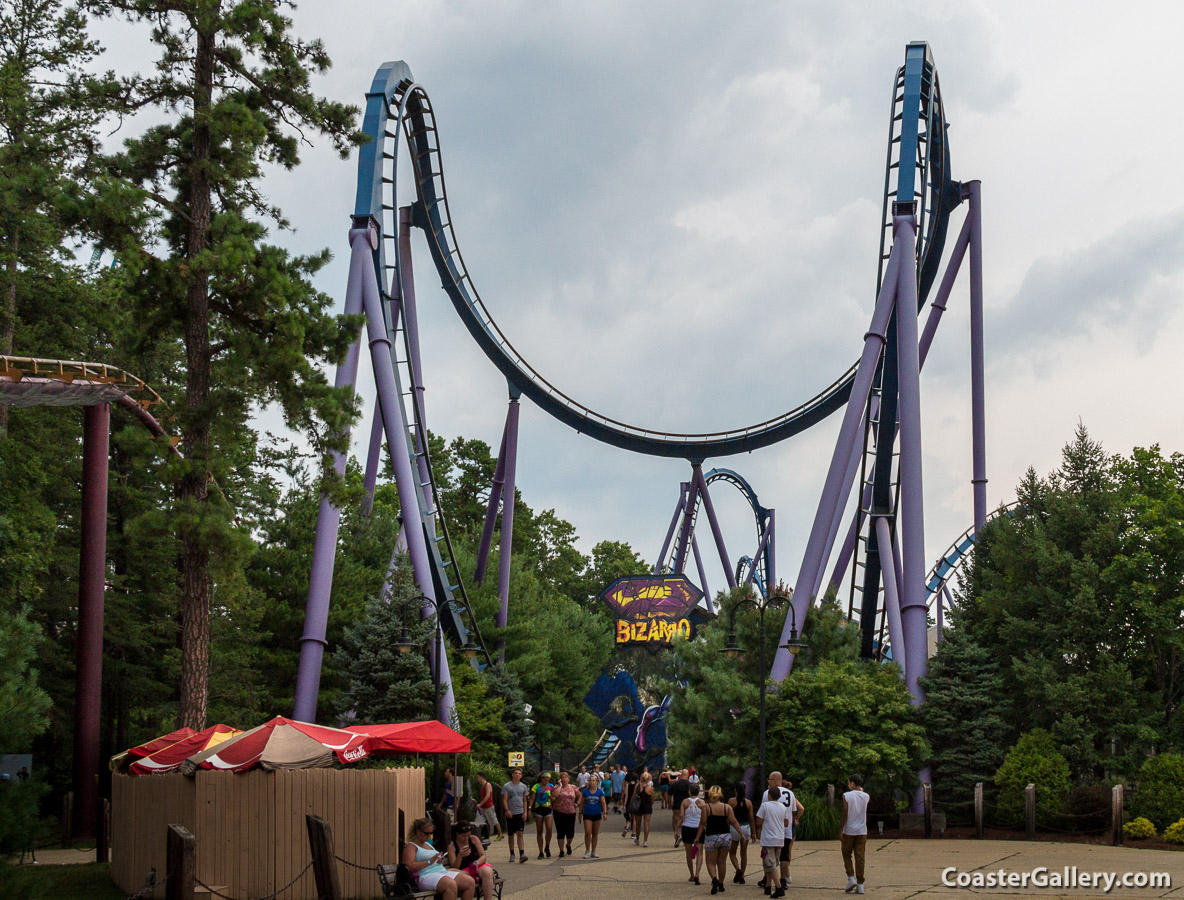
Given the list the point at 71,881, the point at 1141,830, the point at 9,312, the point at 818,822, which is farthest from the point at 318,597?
the point at 1141,830

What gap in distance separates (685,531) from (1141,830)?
37632mm

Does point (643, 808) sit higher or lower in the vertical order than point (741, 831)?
lower

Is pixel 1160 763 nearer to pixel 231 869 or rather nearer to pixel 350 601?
pixel 231 869

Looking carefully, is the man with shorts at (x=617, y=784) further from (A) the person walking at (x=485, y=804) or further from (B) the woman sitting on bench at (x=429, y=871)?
(B) the woman sitting on bench at (x=429, y=871)

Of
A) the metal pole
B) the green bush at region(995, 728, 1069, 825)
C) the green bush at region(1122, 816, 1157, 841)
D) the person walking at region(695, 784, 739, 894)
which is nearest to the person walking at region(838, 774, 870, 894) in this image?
the person walking at region(695, 784, 739, 894)

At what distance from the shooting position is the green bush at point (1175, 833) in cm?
2136

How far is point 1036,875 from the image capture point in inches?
614

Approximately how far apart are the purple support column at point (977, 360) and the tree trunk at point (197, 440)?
69.1 feet

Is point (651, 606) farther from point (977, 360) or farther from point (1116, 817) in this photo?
point (1116, 817)

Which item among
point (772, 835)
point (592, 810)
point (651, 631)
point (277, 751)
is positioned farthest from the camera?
point (651, 631)

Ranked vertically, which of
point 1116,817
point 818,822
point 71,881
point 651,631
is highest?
point 651,631

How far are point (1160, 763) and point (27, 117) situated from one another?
2761cm

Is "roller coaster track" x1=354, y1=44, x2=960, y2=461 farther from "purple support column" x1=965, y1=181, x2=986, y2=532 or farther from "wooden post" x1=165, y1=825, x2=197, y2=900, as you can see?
"wooden post" x1=165, y1=825, x2=197, y2=900

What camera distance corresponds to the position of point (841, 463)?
95.3 ft
